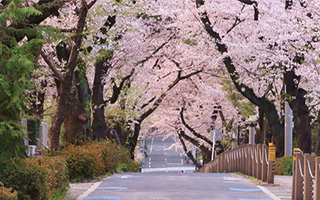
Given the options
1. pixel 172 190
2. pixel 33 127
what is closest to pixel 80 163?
pixel 172 190

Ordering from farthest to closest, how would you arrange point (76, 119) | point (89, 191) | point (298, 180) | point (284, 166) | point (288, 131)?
point (288, 131) < point (284, 166) < point (76, 119) < point (89, 191) < point (298, 180)

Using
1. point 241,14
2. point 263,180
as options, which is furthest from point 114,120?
point 263,180

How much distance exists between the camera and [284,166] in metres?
23.7

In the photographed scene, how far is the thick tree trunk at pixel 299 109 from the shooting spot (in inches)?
955

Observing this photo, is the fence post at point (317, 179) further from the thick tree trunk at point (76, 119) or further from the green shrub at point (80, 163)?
the thick tree trunk at point (76, 119)

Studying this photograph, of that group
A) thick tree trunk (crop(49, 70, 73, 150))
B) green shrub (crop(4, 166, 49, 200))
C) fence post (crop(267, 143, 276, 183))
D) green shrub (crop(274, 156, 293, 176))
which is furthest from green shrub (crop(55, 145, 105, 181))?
green shrub (crop(274, 156, 293, 176))

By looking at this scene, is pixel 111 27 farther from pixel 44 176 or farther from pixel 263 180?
pixel 44 176

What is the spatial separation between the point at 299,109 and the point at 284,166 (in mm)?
Answer: 2425

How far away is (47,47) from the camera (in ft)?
69.1

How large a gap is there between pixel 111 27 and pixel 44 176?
14.3 m

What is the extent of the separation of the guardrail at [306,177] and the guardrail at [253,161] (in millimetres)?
3174

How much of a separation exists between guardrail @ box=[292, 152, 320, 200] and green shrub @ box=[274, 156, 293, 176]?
10.5m

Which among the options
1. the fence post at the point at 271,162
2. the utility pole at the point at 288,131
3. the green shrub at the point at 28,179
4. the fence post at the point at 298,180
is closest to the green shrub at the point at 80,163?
the fence post at the point at 271,162

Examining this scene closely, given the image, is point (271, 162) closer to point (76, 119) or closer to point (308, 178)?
point (308, 178)
